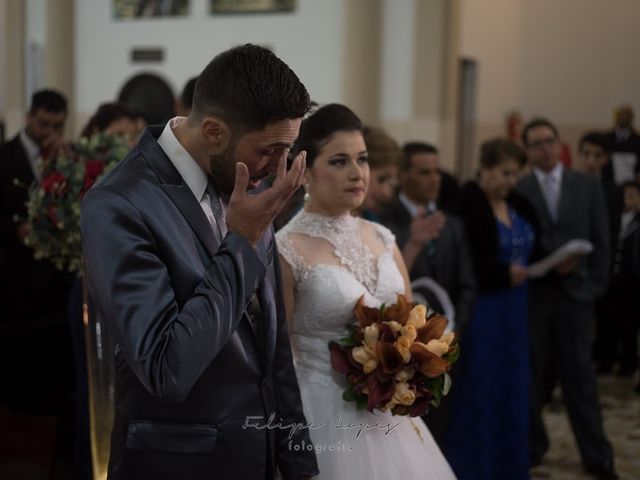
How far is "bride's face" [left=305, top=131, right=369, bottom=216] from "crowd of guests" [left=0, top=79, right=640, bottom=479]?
3.60ft

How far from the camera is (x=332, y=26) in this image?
12.2 meters

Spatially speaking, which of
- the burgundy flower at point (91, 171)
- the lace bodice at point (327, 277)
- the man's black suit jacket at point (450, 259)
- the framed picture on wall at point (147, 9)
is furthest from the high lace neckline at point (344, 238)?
the framed picture on wall at point (147, 9)

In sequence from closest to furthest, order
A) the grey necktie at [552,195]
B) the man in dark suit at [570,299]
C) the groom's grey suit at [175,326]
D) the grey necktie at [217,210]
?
the groom's grey suit at [175,326] → the grey necktie at [217,210] → the man in dark suit at [570,299] → the grey necktie at [552,195]

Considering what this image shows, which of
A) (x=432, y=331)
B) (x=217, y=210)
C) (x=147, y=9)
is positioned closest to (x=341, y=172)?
(x=432, y=331)

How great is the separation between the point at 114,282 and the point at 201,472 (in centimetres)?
45

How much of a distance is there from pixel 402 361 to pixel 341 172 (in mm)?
693

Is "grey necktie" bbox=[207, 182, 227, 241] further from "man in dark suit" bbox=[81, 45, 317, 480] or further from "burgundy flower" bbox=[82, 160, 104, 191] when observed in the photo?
"burgundy flower" bbox=[82, 160, 104, 191]

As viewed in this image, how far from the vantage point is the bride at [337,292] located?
10.00ft

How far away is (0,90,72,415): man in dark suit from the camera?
533 cm

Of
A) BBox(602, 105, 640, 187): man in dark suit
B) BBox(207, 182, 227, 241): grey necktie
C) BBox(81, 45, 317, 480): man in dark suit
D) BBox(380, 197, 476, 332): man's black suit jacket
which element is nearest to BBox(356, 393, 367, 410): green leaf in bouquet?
BBox(81, 45, 317, 480): man in dark suit

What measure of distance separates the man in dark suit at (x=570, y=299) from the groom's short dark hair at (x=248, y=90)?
3.79 metres

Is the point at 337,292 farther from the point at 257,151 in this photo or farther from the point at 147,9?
Result: the point at 147,9

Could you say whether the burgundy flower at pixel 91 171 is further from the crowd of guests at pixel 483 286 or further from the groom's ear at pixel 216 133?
the groom's ear at pixel 216 133

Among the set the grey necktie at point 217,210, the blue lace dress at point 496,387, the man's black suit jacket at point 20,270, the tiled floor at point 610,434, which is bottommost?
the tiled floor at point 610,434
